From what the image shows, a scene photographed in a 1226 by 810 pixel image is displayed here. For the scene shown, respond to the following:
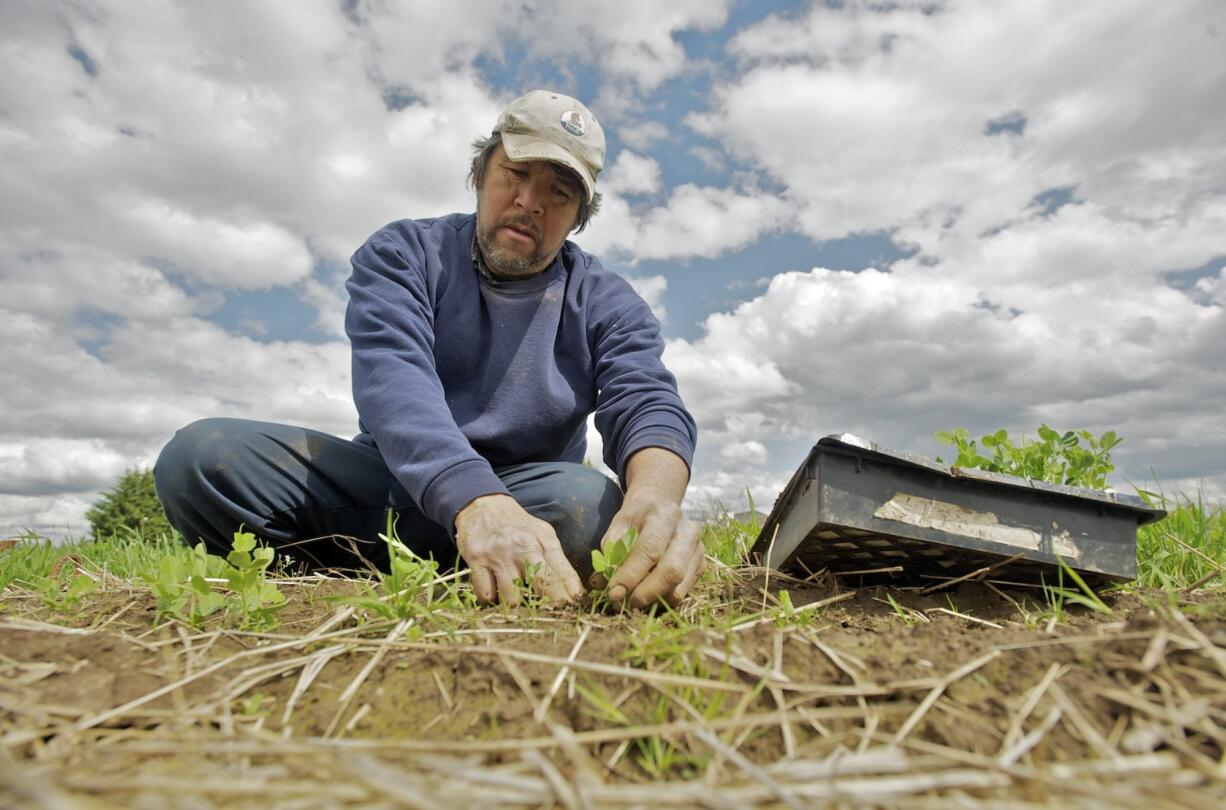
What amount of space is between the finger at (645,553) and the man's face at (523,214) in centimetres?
144

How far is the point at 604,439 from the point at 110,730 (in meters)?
2.03

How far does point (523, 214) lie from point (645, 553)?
167 centimetres

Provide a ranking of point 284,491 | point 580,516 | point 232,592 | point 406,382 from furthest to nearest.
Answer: point 284,491
point 580,516
point 406,382
point 232,592

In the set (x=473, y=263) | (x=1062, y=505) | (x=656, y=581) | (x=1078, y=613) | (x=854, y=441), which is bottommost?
(x=1078, y=613)

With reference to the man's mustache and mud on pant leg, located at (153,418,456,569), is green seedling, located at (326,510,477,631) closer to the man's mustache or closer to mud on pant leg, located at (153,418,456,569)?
mud on pant leg, located at (153,418,456,569)

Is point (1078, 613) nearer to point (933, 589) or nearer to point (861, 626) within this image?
point (933, 589)

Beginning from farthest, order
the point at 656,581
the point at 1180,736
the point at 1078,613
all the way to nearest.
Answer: the point at 1078,613, the point at 656,581, the point at 1180,736

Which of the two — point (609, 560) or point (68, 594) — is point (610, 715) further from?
point (68, 594)

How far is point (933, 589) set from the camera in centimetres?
239

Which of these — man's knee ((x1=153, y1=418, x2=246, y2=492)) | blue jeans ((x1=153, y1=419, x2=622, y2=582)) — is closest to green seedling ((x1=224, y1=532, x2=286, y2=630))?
blue jeans ((x1=153, y1=419, x2=622, y2=582))

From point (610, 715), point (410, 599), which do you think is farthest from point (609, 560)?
point (610, 715)

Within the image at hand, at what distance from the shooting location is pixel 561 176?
3.08 m

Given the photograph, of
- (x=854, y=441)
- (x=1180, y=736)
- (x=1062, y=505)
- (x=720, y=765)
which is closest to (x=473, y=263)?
(x=854, y=441)

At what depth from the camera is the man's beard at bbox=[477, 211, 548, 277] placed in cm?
304
